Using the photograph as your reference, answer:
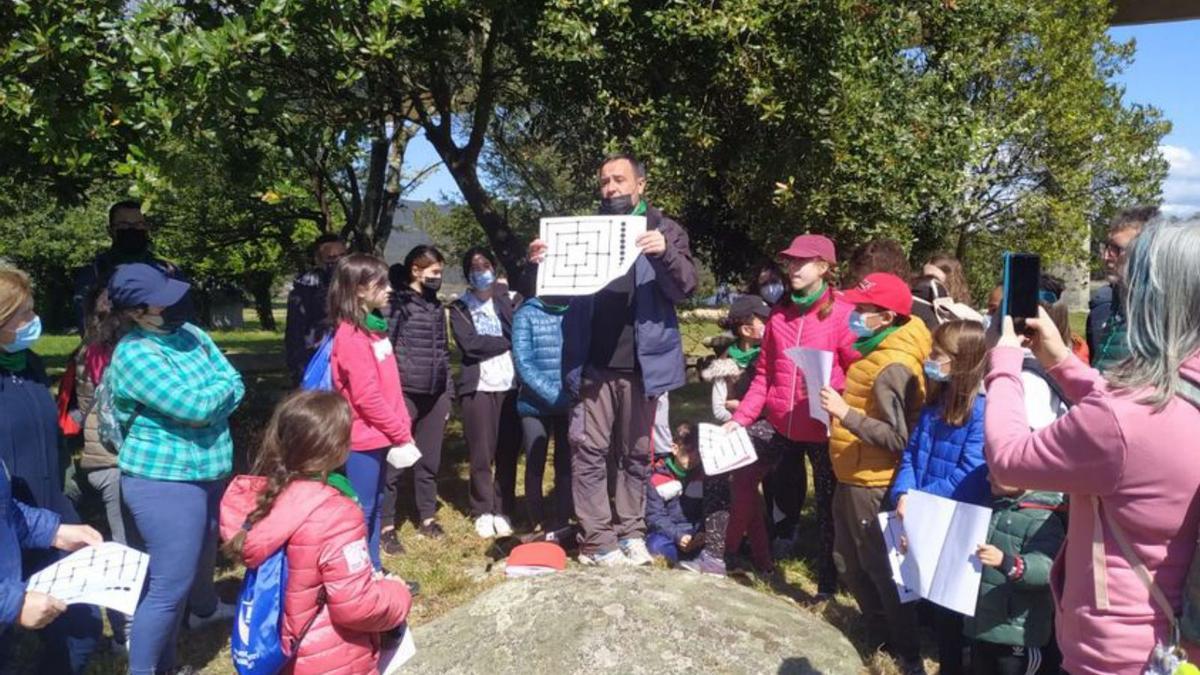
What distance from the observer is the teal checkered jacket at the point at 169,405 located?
387cm

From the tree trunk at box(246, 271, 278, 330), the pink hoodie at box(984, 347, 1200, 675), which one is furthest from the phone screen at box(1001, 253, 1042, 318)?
the tree trunk at box(246, 271, 278, 330)

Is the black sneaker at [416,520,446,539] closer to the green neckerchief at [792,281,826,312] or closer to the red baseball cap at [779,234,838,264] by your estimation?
the green neckerchief at [792,281,826,312]

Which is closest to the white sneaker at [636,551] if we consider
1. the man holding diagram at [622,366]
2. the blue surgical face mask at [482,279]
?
the man holding diagram at [622,366]

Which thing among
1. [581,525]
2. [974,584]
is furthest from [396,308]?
[974,584]

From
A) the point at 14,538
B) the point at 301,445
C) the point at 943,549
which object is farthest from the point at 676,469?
the point at 14,538

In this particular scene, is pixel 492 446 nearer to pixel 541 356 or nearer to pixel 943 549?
pixel 541 356

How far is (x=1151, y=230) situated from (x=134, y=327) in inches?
150

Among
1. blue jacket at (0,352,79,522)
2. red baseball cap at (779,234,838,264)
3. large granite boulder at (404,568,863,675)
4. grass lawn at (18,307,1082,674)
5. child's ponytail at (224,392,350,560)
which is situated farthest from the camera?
red baseball cap at (779,234,838,264)

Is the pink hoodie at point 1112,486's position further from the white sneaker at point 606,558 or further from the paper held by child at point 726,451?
the white sneaker at point 606,558

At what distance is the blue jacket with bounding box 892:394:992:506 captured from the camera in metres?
3.81

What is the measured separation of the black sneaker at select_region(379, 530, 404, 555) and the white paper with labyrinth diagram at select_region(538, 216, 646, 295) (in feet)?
7.70

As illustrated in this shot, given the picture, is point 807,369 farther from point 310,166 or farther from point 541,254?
point 310,166

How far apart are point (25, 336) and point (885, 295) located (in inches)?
148

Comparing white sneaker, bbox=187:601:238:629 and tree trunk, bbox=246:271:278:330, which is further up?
tree trunk, bbox=246:271:278:330
